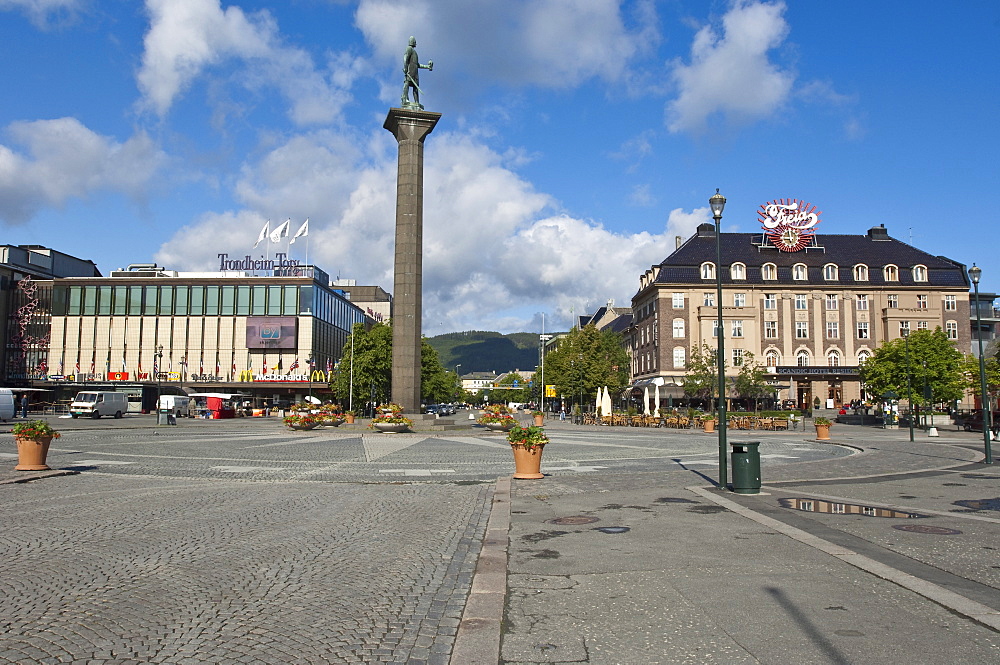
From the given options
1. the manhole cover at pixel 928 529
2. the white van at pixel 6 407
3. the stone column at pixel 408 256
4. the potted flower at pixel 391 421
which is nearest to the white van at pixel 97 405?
the white van at pixel 6 407

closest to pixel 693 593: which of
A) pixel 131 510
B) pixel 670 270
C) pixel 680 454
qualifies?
pixel 131 510

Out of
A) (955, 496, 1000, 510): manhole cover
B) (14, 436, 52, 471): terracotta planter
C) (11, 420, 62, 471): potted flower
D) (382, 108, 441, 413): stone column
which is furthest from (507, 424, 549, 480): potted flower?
(382, 108, 441, 413): stone column

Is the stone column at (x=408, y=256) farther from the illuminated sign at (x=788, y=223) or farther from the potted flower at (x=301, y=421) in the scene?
the illuminated sign at (x=788, y=223)

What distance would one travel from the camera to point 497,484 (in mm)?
16312

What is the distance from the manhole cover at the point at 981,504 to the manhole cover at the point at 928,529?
2980 millimetres

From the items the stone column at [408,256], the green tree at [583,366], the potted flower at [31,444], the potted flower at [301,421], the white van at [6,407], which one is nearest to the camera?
the potted flower at [31,444]

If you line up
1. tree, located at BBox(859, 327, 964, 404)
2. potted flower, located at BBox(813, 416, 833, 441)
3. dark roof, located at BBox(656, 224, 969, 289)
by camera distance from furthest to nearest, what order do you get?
dark roof, located at BBox(656, 224, 969, 289) → tree, located at BBox(859, 327, 964, 404) → potted flower, located at BBox(813, 416, 833, 441)

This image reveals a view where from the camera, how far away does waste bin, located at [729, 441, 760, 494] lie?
1441 centimetres

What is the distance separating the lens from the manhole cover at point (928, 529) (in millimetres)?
9977

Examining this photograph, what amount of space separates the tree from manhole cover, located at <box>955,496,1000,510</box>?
4596cm

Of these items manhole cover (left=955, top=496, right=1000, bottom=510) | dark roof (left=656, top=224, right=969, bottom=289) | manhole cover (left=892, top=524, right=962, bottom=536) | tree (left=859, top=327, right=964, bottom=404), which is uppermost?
dark roof (left=656, top=224, right=969, bottom=289)

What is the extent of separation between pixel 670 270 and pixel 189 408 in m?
52.2

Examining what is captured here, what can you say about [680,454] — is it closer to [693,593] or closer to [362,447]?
[362,447]

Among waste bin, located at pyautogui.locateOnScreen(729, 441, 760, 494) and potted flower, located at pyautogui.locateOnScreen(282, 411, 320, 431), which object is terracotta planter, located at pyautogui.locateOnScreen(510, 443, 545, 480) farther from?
potted flower, located at pyautogui.locateOnScreen(282, 411, 320, 431)
